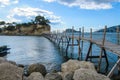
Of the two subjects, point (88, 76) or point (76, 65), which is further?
point (76, 65)

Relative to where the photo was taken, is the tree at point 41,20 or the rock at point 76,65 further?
the tree at point 41,20

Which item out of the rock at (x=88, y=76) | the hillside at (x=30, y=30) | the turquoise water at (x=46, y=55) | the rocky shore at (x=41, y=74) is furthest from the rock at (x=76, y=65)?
the hillside at (x=30, y=30)

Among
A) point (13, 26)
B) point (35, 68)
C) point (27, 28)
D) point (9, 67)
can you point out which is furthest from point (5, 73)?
point (13, 26)

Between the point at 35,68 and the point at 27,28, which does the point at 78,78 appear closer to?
the point at 35,68

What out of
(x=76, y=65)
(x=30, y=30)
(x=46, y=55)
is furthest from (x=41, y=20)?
(x=76, y=65)

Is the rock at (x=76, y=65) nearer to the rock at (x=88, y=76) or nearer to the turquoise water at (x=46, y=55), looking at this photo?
the rock at (x=88, y=76)

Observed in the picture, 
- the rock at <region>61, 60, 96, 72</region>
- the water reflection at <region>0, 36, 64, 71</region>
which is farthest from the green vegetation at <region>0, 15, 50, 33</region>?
the rock at <region>61, 60, 96, 72</region>

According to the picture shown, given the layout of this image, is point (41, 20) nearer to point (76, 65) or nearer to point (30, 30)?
point (30, 30)

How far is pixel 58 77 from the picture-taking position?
53.4 feet

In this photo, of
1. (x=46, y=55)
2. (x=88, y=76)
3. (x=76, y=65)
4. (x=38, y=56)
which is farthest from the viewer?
(x=46, y=55)

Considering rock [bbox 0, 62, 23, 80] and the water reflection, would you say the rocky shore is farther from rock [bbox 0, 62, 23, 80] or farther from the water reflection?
the water reflection

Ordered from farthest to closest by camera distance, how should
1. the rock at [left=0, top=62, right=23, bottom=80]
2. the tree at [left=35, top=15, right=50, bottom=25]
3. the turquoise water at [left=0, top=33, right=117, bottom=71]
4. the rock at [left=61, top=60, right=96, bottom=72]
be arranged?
the tree at [left=35, top=15, right=50, bottom=25]
the turquoise water at [left=0, top=33, right=117, bottom=71]
the rock at [left=61, top=60, right=96, bottom=72]
the rock at [left=0, top=62, right=23, bottom=80]

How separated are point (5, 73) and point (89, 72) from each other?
4.80 meters

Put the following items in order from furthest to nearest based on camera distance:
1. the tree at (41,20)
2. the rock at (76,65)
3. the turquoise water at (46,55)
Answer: the tree at (41,20) → the turquoise water at (46,55) → the rock at (76,65)
